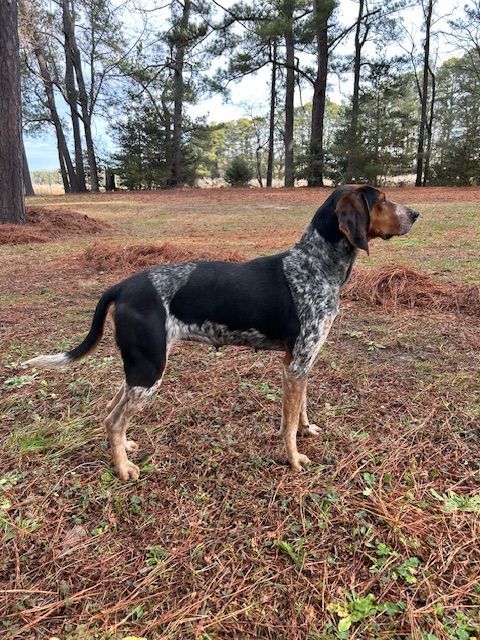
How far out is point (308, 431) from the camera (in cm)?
320

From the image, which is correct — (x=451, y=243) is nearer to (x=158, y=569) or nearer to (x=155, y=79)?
(x=158, y=569)

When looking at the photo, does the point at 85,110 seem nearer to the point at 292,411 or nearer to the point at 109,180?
the point at 109,180

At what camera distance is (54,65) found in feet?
104

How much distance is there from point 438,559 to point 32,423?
283 centimetres

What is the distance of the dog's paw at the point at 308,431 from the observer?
3.19 meters

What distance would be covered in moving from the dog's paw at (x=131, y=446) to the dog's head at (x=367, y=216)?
2.06 m

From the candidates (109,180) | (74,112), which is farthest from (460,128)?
(74,112)

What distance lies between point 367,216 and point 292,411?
1.41 m

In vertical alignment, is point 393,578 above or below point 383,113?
below

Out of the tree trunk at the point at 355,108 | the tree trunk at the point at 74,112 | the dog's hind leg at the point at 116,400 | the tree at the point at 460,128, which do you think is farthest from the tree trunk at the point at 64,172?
the dog's hind leg at the point at 116,400

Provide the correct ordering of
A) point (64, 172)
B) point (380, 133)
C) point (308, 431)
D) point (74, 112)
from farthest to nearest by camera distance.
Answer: point (64, 172), point (74, 112), point (380, 133), point (308, 431)

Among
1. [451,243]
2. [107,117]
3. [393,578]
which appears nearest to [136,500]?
[393,578]

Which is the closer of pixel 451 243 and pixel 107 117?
pixel 451 243

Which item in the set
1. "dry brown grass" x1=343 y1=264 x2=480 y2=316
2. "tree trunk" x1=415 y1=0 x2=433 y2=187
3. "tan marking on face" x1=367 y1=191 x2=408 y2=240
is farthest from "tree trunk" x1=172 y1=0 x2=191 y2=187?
"tan marking on face" x1=367 y1=191 x2=408 y2=240
